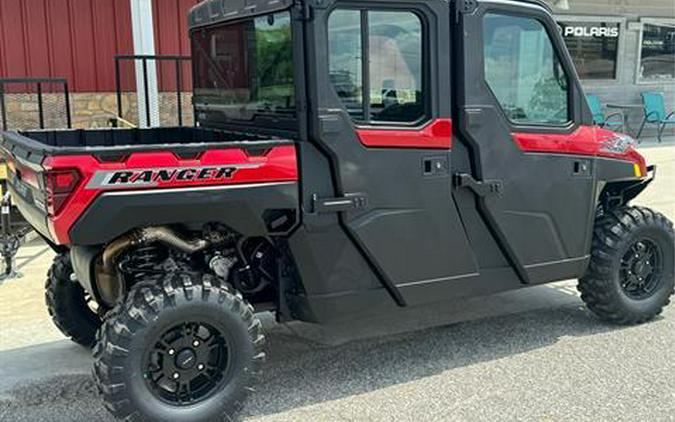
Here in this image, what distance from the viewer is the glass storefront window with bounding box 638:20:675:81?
50.0 feet

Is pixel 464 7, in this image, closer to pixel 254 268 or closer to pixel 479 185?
pixel 479 185

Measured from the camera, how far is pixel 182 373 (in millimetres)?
3490

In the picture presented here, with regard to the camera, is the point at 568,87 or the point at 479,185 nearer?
the point at 479,185

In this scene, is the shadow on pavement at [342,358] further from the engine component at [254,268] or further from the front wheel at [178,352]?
the engine component at [254,268]

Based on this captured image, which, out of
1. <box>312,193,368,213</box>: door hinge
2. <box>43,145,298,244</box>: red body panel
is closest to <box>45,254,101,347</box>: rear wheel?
<box>43,145,298,244</box>: red body panel

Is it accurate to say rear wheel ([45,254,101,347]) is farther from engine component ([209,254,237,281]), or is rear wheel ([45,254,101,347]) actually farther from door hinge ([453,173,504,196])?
door hinge ([453,173,504,196])

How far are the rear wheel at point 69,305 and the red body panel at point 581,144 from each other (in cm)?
270

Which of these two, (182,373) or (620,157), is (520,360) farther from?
(182,373)

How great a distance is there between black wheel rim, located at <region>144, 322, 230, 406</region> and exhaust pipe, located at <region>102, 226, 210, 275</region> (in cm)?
38

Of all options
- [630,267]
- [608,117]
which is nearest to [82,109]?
[630,267]

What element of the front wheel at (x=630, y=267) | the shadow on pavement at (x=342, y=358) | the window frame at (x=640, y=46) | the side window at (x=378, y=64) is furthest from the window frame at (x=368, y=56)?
the window frame at (x=640, y=46)

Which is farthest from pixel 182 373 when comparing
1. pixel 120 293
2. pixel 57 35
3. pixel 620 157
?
pixel 57 35

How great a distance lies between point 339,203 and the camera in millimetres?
3684

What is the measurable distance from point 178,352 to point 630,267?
9.97 feet
